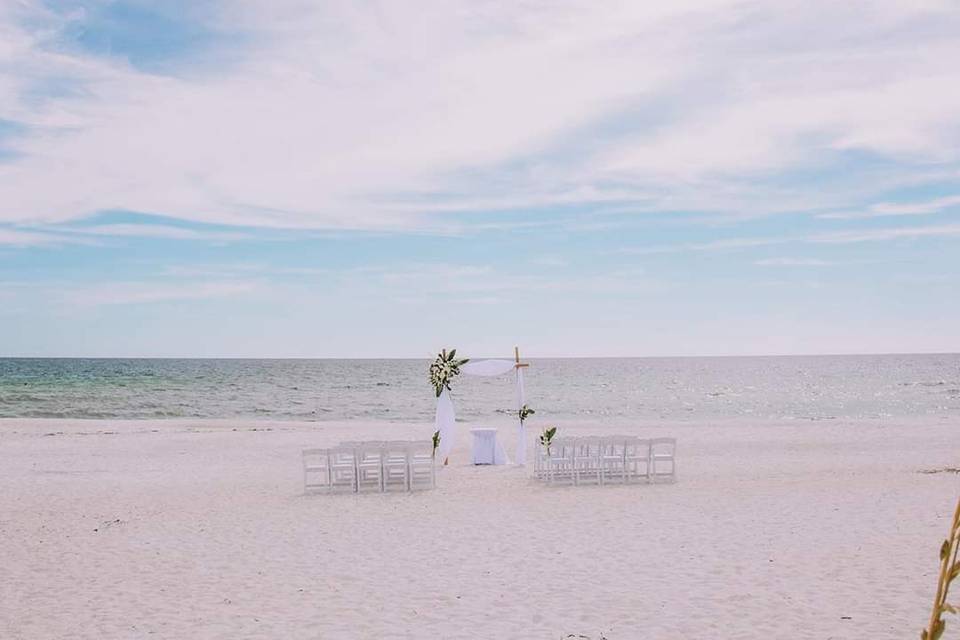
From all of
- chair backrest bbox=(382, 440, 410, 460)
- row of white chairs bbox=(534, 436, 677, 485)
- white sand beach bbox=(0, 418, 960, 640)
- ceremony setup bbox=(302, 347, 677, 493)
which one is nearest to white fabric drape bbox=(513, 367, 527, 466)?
white sand beach bbox=(0, 418, 960, 640)

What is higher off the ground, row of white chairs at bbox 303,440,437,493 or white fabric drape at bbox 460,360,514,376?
white fabric drape at bbox 460,360,514,376

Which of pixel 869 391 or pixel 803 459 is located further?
pixel 869 391

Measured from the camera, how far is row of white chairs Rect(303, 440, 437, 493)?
599 inches

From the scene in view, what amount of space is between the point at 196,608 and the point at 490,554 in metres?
3.34

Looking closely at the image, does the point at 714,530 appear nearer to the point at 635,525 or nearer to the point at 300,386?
the point at 635,525

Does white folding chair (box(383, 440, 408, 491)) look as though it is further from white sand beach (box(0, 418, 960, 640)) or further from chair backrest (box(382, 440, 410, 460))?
white sand beach (box(0, 418, 960, 640))

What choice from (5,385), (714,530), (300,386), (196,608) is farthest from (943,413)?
(5,385)

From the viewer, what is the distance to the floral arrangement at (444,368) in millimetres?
18234

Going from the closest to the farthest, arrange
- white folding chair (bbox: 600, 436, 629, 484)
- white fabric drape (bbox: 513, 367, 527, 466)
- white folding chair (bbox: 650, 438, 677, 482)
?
1. white folding chair (bbox: 600, 436, 629, 484)
2. white folding chair (bbox: 650, 438, 677, 482)
3. white fabric drape (bbox: 513, 367, 527, 466)

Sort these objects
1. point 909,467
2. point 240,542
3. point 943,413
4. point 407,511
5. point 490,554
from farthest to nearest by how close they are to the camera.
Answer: point 943,413 < point 909,467 < point 407,511 < point 240,542 < point 490,554

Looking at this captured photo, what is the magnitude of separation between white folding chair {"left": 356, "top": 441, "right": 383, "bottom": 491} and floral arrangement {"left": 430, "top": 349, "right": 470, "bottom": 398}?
2.84m

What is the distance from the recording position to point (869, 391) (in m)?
65.8

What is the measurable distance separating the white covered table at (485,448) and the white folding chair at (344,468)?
3.66 metres

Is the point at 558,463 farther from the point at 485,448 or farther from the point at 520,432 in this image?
the point at 485,448
